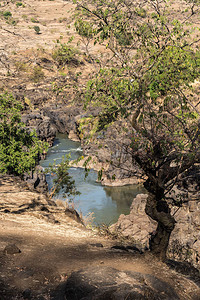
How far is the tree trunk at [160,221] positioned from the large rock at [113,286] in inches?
69.5

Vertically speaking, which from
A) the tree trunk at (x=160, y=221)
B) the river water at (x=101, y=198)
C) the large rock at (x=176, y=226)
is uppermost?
the tree trunk at (x=160, y=221)

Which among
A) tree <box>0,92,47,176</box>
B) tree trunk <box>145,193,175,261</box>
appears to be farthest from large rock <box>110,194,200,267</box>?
tree trunk <box>145,193,175,261</box>

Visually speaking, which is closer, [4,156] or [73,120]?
[4,156]

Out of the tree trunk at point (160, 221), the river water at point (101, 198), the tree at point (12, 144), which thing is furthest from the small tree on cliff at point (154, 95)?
the river water at point (101, 198)

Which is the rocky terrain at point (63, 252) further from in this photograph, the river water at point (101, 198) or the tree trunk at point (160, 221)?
the river water at point (101, 198)

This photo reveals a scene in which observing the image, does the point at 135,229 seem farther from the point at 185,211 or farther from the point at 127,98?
the point at 127,98

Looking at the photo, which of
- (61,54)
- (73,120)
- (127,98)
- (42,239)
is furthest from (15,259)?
(73,120)

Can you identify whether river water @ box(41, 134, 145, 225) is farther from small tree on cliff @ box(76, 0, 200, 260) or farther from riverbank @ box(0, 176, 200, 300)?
small tree on cliff @ box(76, 0, 200, 260)

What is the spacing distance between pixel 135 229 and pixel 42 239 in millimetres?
10841

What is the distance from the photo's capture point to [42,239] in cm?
795

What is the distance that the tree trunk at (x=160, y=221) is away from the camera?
21.1ft

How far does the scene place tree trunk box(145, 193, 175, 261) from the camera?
642 cm

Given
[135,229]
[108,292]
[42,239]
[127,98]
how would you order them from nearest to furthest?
[108,292]
[127,98]
[42,239]
[135,229]

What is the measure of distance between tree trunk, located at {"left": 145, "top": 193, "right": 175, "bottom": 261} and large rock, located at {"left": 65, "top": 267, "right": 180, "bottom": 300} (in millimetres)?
1766
